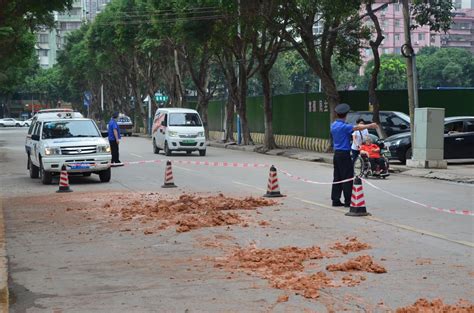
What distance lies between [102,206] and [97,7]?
144m

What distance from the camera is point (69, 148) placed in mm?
19625

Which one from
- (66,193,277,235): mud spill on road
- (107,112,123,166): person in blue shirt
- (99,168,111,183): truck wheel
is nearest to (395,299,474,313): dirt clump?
(66,193,277,235): mud spill on road

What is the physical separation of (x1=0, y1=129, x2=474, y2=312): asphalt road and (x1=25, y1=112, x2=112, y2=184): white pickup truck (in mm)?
2246

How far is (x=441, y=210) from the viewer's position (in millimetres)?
13633

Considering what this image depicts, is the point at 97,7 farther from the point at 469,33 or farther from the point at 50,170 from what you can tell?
the point at 50,170

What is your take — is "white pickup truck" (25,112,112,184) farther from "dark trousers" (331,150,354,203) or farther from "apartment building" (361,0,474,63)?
"apartment building" (361,0,474,63)

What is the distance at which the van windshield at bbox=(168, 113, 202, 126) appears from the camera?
32.9 meters

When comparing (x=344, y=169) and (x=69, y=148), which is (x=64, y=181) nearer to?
(x=69, y=148)

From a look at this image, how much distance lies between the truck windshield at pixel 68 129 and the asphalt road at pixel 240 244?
11.1 feet

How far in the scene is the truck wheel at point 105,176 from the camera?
799 inches

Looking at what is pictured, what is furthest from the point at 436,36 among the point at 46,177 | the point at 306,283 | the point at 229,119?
the point at 306,283

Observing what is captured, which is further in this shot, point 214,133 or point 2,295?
point 214,133

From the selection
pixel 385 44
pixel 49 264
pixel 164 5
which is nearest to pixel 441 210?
pixel 49 264

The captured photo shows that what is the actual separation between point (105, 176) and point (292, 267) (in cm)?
1267
